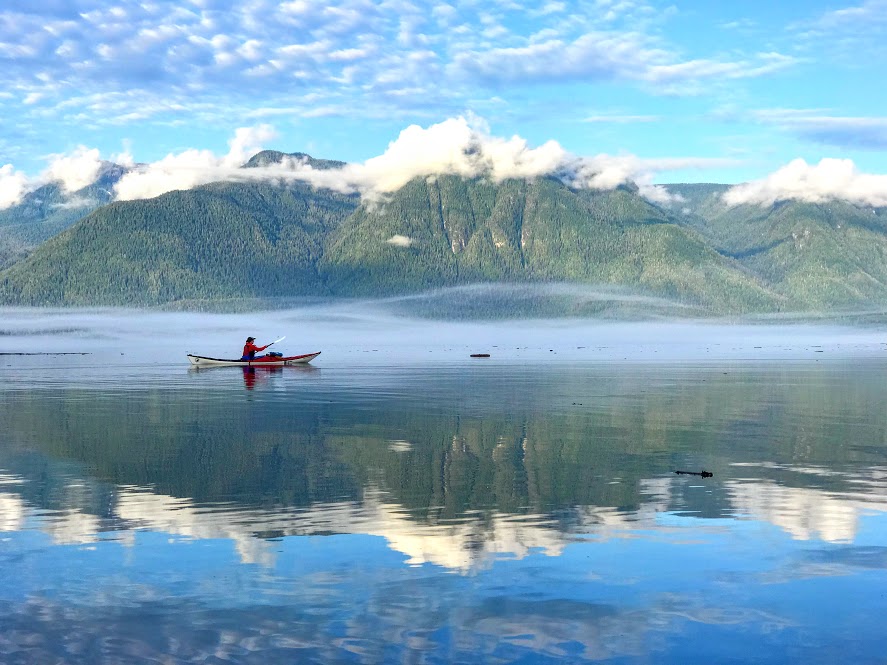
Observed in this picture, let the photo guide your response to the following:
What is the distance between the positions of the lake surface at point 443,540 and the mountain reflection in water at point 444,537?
0.08 meters

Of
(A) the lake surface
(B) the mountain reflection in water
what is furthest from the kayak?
(B) the mountain reflection in water

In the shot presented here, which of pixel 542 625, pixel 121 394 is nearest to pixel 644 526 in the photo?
pixel 542 625

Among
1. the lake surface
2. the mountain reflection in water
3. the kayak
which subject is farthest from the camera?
the kayak

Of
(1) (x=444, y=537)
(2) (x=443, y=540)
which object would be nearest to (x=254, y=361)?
(1) (x=444, y=537)

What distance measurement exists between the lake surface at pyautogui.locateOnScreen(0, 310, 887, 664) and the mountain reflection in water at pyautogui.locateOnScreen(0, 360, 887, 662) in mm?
80

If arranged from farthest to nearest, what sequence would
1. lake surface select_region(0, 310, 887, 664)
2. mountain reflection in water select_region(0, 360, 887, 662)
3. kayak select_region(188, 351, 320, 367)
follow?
kayak select_region(188, 351, 320, 367), mountain reflection in water select_region(0, 360, 887, 662), lake surface select_region(0, 310, 887, 664)

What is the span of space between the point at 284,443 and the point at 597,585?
25169 millimetres

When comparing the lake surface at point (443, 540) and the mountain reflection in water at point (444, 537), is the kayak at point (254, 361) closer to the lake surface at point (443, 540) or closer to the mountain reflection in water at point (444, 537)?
the lake surface at point (443, 540)

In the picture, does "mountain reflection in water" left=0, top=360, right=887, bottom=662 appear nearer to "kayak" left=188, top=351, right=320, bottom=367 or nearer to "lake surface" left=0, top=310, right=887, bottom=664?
"lake surface" left=0, top=310, right=887, bottom=664

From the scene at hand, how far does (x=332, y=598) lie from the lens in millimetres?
19484

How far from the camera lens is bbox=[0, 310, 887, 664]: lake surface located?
684 inches

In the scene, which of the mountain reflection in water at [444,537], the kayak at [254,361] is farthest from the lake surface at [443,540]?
the kayak at [254,361]

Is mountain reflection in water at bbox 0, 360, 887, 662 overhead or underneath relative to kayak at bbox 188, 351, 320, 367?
underneath

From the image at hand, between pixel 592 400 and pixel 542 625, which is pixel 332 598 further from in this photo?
pixel 592 400
